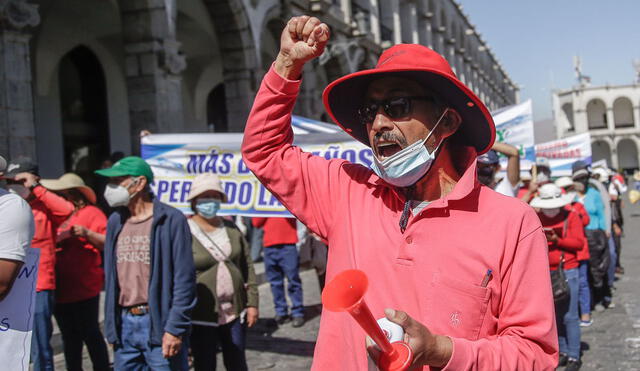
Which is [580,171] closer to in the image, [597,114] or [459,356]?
[459,356]

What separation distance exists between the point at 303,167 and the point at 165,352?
2271 mm

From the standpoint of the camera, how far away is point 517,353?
5.03ft

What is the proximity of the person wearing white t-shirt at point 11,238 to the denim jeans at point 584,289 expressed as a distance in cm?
518

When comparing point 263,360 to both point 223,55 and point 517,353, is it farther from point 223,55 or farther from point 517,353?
point 223,55

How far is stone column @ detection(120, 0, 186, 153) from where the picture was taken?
32.6 ft

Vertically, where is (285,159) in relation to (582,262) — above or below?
above

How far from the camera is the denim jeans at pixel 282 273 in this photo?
742 centimetres

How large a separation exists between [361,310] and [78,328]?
442 cm

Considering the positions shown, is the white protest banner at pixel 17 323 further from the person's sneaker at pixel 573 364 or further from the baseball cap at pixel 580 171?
the baseball cap at pixel 580 171

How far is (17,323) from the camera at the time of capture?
2740 millimetres

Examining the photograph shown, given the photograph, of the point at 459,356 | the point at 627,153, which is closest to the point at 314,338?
the point at 459,356

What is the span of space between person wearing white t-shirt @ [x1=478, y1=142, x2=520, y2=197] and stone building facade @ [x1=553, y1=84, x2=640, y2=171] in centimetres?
7032

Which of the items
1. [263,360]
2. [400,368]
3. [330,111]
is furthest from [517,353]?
[263,360]

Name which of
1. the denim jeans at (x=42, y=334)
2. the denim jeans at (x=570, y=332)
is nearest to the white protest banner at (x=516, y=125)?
the denim jeans at (x=570, y=332)
